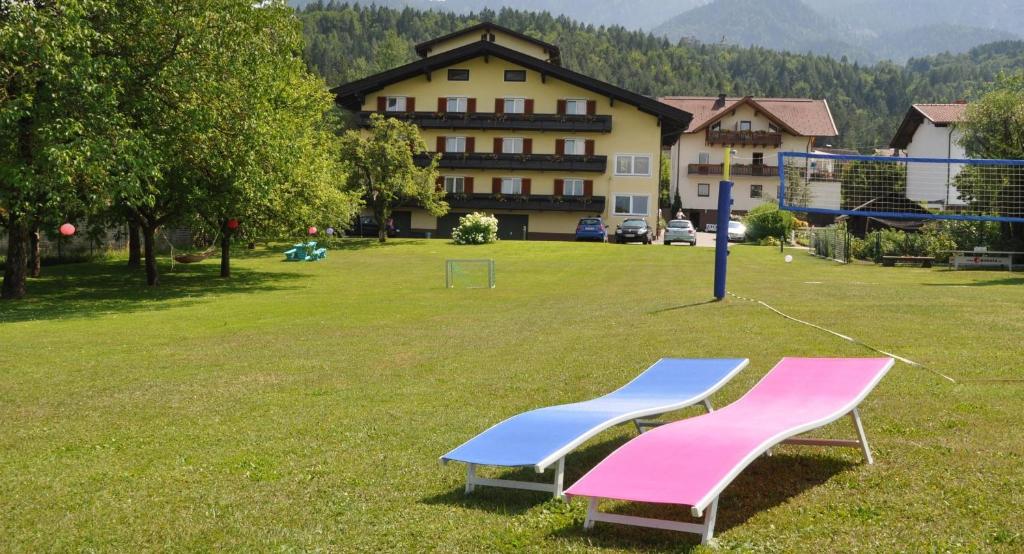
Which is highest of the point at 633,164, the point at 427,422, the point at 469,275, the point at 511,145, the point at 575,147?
the point at 511,145

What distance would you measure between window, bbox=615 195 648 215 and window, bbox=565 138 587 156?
12.7 ft

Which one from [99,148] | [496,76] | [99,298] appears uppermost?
[496,76]

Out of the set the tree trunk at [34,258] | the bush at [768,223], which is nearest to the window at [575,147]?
the bush at [768,223]

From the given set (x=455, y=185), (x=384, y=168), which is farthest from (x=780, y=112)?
(x=384, y=168)

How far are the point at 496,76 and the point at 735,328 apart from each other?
52173 mm

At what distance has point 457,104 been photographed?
66500 millimetres

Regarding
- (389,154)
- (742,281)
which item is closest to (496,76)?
(389,154)

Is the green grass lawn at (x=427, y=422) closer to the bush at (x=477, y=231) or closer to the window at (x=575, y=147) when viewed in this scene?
the bush at (x=477, y=231)

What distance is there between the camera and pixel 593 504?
19.9 feet

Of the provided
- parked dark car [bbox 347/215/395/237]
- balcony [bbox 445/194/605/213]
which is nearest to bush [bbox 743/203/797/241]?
balcony [bbox 445/194/605/213]

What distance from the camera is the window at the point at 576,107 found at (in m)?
65.1

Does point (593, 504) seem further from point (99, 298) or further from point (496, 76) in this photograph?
point (496, 76)

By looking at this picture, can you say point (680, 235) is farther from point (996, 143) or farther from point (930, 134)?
point (930, 134)

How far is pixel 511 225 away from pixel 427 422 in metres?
58.1
